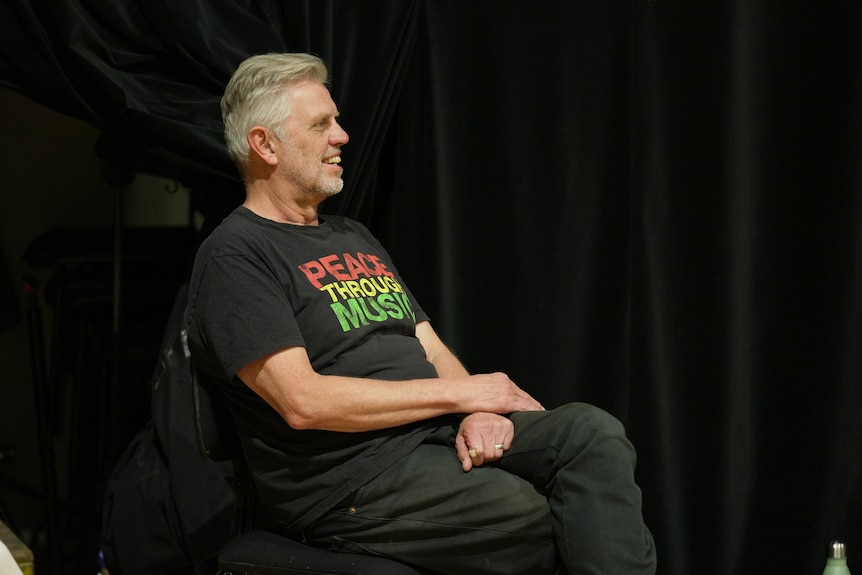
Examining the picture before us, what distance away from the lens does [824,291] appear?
287 centimetres

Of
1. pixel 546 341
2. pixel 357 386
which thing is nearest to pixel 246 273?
pixel 357 386

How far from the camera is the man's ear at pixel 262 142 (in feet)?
7.14

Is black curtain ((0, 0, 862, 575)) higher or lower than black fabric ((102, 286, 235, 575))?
higher

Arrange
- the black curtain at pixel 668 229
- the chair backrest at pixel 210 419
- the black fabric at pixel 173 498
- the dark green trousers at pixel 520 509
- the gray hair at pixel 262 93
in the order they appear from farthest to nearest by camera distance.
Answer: the black curtain at pixel 668 229 < the black fabric at pixel 173 498 < the gray hair at pixel 262 93 < the chair backrest at pixel 210 419 < the dark green trousers at pixel 520 509

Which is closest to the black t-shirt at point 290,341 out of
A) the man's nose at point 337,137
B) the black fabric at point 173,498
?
the man's nose at point 337,137

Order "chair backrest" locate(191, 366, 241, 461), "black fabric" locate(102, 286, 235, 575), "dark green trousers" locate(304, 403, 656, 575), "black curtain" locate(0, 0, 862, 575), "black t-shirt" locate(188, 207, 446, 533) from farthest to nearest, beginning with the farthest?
"black curtain" locate(0, 0, 862, 575), "black fabric" locate(102, 286, 235, 575), "chair backrest" locate(191, 366, 241, 461), "black t-shirt" locate(188, 207, 446, 533), "dark green trousers" locate(304, 403, 656, 575)

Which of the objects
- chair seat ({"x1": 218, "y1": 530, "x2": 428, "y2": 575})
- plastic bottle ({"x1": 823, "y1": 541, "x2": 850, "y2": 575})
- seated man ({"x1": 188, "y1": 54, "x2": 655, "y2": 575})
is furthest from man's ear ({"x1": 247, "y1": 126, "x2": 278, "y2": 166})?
plastic bottle ({"x1": 823, "y1": 541, "x2": 850, "y2": 575})

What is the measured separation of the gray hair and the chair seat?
0.77m

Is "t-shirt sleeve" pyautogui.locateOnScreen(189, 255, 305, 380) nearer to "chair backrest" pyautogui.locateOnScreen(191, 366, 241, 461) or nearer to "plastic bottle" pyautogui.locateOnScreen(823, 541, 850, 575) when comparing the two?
"chair backrest" pyautogui.locateOnScreen(191, 366, 241, 461)

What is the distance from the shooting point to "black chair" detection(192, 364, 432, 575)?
6.19ft

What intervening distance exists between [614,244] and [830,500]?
2.90ft

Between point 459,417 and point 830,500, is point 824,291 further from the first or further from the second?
point 459,417

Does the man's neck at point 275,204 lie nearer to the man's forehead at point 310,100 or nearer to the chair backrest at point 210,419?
the man's forehead at point 310,100

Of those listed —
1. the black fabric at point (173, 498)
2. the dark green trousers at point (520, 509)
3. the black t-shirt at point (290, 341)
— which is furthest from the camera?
the black fabric at point (173, 498)
